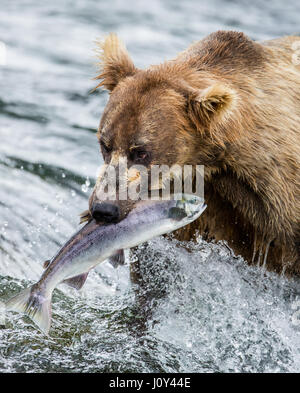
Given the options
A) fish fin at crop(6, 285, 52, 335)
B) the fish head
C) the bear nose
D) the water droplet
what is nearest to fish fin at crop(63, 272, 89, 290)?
fish fin at crop(6, 285, 52, 335)

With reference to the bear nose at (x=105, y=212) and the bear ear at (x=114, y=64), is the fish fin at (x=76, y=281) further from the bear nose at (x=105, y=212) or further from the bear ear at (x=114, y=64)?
the bear ear at (x=114, y=64)

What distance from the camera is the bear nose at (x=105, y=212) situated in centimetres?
401

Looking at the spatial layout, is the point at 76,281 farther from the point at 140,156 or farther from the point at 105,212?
the point at 140,156

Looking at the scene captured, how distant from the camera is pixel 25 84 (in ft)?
32.0

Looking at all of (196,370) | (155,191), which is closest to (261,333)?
(196,370)

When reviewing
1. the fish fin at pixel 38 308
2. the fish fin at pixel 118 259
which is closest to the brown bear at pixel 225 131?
the fish fin at pixel 118 259

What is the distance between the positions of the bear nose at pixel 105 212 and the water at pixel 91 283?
3.25 feet

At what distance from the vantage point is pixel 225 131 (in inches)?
169

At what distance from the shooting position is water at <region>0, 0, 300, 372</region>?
4.91 metres

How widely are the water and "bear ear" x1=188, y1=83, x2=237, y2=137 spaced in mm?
994

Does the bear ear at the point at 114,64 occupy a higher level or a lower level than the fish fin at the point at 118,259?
higher

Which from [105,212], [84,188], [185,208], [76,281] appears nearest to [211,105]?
[185,208]

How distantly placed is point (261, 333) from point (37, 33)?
24.6 feet

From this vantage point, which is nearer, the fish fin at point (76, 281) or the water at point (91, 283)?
the fish fin at point (76, 281)
